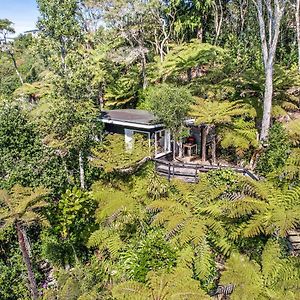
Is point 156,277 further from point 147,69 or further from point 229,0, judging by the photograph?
point 229,0

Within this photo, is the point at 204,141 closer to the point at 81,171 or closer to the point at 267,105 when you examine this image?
the point at 267,105

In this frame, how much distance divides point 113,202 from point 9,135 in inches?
149

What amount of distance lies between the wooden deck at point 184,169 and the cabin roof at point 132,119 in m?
1.98

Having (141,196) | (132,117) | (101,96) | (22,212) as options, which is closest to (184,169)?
(141,196)

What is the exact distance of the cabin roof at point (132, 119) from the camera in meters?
13.2

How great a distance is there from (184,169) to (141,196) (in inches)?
101

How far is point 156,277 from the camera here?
6.48 m

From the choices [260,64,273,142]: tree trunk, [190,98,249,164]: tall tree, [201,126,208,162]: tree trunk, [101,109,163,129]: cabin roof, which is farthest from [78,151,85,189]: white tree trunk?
[260,64,273,142]: tree trunk

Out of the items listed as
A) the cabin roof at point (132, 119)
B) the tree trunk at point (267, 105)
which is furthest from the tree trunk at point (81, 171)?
the tree trunk at point (267, 105)

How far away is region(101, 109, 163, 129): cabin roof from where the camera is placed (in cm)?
1316

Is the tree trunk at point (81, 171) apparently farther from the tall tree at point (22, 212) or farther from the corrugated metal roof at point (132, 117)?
the corrugated metal roof at point (132, 117)

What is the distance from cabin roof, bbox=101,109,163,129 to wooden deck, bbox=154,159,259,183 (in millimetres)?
1978

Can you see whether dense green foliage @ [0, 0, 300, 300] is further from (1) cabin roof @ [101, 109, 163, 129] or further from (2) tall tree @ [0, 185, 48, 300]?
(1) cabin roof @ [101, 109, 163, 129]

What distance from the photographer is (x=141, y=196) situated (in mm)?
9602
